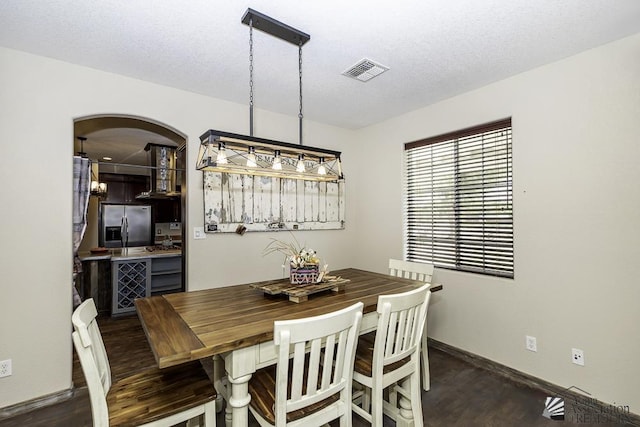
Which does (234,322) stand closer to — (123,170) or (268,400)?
(268,400)

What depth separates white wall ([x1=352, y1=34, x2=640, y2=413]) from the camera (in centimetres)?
210

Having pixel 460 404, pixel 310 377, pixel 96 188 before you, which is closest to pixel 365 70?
pixel 310 377

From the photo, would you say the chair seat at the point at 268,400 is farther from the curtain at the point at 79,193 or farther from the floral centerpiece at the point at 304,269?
the curtain at the point at 79,193

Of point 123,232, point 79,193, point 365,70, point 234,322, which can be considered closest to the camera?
point 234,322

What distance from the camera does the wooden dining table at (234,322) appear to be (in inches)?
53.1

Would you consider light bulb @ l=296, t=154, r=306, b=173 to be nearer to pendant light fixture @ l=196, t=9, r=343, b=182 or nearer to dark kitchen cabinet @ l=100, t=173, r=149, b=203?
pendant light fixture @ l=196, t=9, r=343, b=182

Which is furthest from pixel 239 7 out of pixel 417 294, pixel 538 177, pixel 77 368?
pixel 77 368

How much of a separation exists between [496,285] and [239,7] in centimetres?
294

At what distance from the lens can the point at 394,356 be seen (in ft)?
5.75

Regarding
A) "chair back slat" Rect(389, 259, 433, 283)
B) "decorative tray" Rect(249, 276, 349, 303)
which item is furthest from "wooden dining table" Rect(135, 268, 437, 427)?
"chair back slat" Rect(389, 259, 433, 283)

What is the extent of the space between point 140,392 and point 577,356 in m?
2.91

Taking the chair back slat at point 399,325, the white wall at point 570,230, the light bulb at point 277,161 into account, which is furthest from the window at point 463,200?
the light bulb at point 277,161

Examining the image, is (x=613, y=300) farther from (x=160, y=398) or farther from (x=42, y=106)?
(x=42, y=106)

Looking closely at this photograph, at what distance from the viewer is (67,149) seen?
244cm
